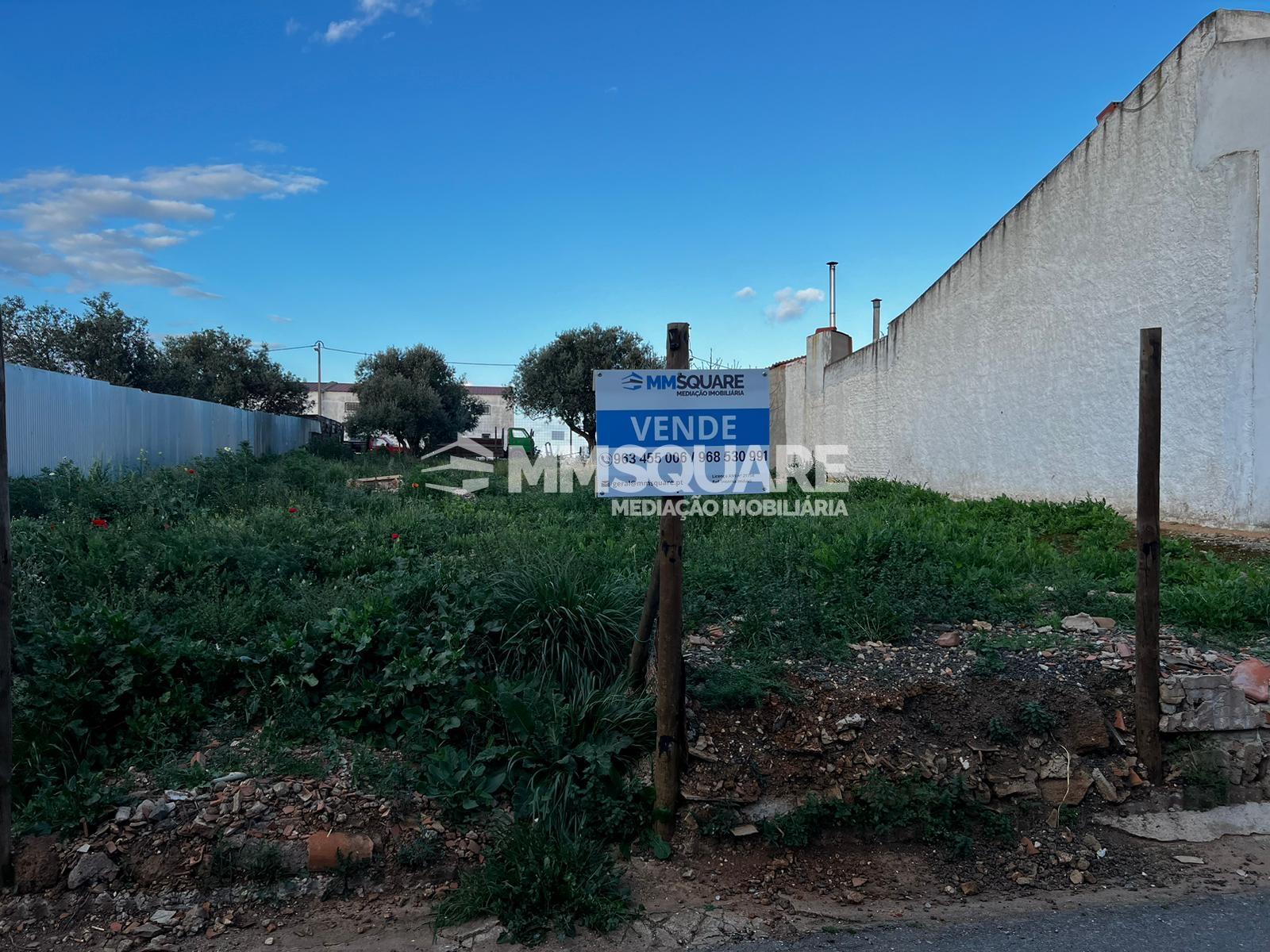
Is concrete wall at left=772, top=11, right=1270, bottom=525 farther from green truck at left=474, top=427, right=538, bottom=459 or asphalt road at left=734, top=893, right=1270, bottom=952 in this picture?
green truck at left=474, top=427, right=538, bottom=459

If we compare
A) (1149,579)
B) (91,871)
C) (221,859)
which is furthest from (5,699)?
(1149,579)

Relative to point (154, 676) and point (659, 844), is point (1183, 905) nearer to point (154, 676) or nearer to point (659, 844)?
point (659, 844)

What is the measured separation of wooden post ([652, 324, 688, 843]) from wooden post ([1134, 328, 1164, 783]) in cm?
236

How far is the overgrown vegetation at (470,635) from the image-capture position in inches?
141

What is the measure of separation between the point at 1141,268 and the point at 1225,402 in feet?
6.50

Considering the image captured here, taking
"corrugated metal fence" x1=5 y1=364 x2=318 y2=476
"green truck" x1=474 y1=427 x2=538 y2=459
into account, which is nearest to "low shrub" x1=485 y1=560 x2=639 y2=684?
"corrugated metal fence" x1=5 y1=364 x2=318 y2=476

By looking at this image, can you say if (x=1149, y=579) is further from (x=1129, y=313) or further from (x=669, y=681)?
(x=1129, y=313)

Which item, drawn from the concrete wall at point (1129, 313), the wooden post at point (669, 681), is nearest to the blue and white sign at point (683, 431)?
the wooden post at point (669, 681)

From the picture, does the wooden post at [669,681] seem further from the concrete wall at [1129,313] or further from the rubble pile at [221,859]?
the concrete wall at [1129,313]

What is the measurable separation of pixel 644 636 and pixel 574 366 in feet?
69.6

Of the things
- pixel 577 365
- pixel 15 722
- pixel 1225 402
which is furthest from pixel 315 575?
pixel 577 365

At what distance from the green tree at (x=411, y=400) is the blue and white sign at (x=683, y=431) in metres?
22.1

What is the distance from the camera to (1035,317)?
10766 mm

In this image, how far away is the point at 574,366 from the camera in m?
24.7
